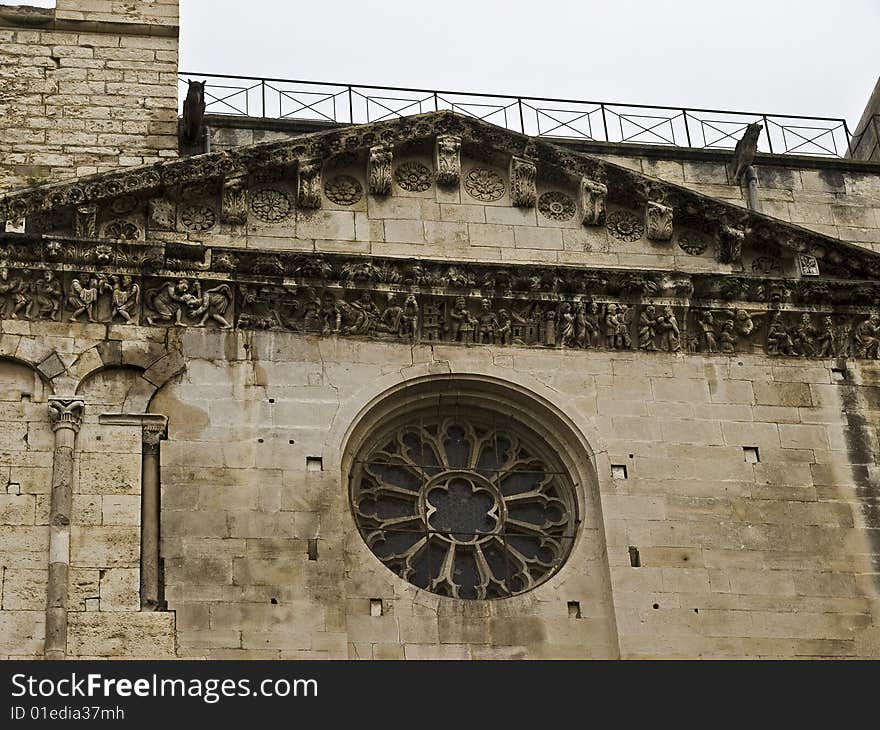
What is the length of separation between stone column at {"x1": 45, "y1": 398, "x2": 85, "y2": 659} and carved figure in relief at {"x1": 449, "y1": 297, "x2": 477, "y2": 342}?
3.95 m

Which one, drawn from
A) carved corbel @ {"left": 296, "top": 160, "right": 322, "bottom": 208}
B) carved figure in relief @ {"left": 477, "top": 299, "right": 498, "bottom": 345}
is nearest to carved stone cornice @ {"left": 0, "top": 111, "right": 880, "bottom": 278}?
carved corbel @ {"left": 296, "top": 160, "right": 322, "bottom": 208}

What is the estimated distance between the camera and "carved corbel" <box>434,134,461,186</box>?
21.7 m

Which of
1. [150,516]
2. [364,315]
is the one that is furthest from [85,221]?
[150,516]

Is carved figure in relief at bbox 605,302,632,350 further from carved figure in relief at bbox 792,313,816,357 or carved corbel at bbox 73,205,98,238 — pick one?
carved corbel at bbox 73,205,98,238

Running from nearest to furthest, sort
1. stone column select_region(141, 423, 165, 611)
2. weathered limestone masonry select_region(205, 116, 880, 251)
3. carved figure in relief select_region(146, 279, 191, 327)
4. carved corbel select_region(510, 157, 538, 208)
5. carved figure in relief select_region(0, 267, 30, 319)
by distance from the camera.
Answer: stone column select_region(141, 423, 165, 611), carved figure in relief select_region(0, 267, 30, 319), carved figure in relief select_region(146, 279, 191, 327), carved corbel select_region(510, 157, 538, 208), weathered limestone masonry select_region(205, 116, 880, 251)

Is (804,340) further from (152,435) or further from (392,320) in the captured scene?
(152,435)

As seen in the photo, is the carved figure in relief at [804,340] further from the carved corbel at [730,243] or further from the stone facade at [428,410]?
the carved corbel at [730,243]

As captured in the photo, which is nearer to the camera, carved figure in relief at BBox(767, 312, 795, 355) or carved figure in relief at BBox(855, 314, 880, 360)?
carved figure in relief at BBox(767, 312, 795, 355)

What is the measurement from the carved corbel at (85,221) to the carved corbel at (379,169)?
→ 3.05 meters

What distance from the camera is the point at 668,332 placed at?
20.8m

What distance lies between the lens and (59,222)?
20328 millimetres

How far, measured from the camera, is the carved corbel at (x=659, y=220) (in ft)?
70.9

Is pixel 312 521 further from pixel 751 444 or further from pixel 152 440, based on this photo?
pixel 751 444
